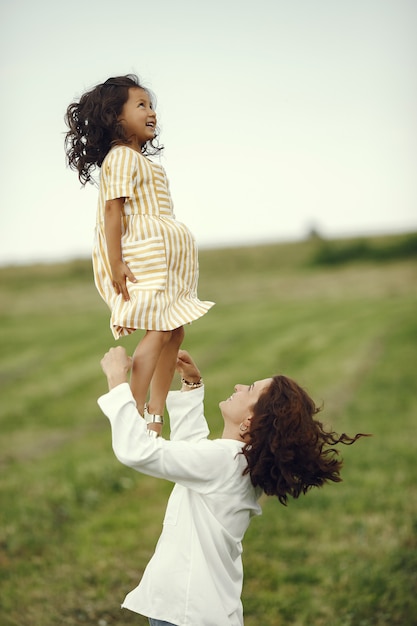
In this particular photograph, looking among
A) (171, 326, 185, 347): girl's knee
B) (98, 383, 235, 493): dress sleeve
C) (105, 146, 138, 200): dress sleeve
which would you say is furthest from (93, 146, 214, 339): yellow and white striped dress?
(98, 383, 235, 493): dress sleeve

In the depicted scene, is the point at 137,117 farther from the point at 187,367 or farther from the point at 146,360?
the point at 187,367

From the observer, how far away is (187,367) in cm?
358

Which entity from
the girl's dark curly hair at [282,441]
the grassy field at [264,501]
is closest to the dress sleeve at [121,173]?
the girl's dark curly hair at [282,441]

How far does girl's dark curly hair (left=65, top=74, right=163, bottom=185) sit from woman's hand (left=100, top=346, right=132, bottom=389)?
679 mm

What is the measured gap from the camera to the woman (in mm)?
3170

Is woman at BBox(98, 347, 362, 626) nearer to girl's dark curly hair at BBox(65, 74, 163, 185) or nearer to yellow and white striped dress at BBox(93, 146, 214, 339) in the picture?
yellow and white striped dress at BBox(93, 146, 214, 339)

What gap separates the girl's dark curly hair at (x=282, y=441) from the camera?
3.24m

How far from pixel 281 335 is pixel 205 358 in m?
3.89

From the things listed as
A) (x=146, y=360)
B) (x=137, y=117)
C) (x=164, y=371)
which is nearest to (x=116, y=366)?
(x=146, y=360)

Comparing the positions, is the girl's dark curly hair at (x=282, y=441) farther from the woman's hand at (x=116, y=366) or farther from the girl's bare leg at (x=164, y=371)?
the woman's hand at (x=116, y=366)

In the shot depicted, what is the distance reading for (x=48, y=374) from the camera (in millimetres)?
21906

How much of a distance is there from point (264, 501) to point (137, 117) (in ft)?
26.0

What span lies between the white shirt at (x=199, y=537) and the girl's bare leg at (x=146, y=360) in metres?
0.20

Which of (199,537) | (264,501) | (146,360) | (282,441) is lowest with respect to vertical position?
(264,501)
